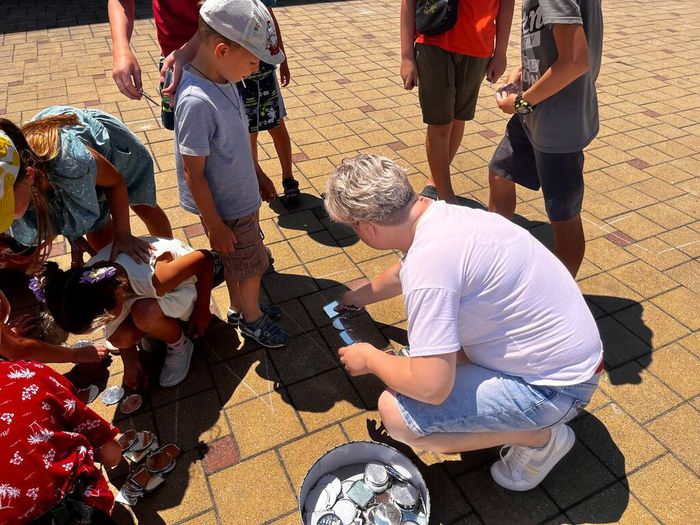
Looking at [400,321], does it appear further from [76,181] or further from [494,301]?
[76,181]

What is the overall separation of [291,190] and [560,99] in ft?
6.20

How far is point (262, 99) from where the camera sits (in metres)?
3.08

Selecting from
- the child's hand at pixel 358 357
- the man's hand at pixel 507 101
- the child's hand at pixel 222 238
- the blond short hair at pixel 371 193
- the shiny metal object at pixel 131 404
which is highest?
the blond short hair at pixel 371 193

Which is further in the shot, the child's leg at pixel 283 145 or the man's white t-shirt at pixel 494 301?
the child's leg at pixel 283 145

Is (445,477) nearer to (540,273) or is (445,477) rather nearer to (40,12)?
(540,273)

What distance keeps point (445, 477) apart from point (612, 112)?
4.35 metres

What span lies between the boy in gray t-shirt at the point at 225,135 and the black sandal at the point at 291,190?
48.0 inches

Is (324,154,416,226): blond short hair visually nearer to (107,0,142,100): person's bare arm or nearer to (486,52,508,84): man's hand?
(107,0,142,100): person's bare arm

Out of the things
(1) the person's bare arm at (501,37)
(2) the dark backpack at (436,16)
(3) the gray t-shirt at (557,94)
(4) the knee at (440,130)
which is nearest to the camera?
(3) the gray t-shirt at (557,94)

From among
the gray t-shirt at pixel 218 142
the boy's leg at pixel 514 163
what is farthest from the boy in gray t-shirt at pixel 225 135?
the boy's leg at pixel 514 163

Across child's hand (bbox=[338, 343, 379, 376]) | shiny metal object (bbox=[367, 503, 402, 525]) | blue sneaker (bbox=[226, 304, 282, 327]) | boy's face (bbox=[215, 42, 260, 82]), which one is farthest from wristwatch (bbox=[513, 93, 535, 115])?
shiny metal object (bbox=[367, 503, 402, 525])

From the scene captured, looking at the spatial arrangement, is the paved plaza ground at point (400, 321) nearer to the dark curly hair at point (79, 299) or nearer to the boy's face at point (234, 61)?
the dark curly hair at point (79, 299)

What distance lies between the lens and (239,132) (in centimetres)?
213

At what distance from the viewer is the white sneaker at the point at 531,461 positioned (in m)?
1.84
